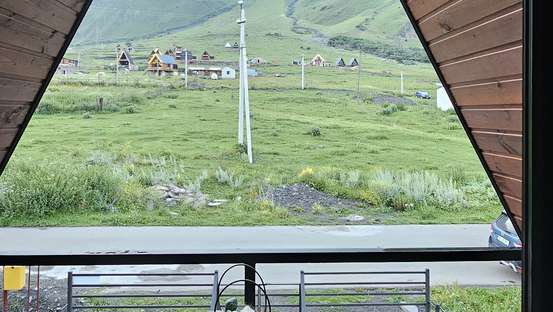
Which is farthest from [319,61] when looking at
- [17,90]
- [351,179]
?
[17,90]

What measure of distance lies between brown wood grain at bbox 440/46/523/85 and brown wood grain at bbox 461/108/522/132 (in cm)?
14

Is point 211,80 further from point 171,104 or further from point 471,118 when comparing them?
point 471,118

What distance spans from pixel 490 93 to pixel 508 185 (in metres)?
0.46

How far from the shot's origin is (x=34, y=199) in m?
2.11

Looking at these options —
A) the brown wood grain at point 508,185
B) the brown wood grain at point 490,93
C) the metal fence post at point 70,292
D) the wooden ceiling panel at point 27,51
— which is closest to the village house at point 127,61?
the wooden ceiling panel at point 27,51

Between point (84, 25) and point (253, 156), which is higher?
point (84, 25)

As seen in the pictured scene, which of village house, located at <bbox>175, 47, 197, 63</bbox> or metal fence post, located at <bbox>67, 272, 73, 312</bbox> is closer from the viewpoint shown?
metal fence post, located at <bbox>67, 272, 73, 312</bbox>

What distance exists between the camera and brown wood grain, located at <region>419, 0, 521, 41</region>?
1414 millimetres

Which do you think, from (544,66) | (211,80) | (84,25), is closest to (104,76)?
(84,25)

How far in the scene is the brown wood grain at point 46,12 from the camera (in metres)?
1.42

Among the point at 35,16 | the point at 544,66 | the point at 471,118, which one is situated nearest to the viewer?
the point at 544,66

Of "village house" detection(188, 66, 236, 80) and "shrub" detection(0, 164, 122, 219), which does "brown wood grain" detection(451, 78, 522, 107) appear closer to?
"village house" detection(188, 66, 236, 80)

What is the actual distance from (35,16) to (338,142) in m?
1.46

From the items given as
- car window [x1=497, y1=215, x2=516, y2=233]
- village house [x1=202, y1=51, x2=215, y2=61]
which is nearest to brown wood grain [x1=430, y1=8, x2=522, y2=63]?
car window [x1=497, y1=215, x2=516, y2=233]
